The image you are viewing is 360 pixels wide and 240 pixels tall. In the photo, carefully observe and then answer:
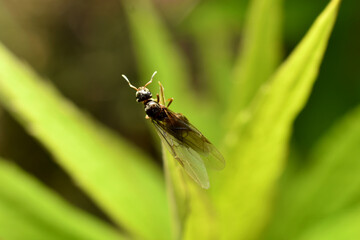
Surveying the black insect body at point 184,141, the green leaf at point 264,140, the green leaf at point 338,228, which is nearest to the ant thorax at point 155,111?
the black insect body at point 184,141

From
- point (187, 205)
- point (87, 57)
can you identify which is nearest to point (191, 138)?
point (187, 205)

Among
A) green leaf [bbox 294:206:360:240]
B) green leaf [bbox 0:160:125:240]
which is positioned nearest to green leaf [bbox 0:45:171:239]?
green leaf [bbox 0:160:125:240]

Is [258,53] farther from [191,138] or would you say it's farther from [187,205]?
[187,205]

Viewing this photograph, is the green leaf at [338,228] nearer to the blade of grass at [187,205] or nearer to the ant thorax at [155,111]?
the blade of grass at [187,205]

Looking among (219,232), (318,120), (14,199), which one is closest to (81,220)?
(14,199)

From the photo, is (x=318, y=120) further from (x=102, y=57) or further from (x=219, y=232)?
(x=102, y=57)

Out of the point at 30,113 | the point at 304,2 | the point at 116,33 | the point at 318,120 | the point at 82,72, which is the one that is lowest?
the point at 30,113
